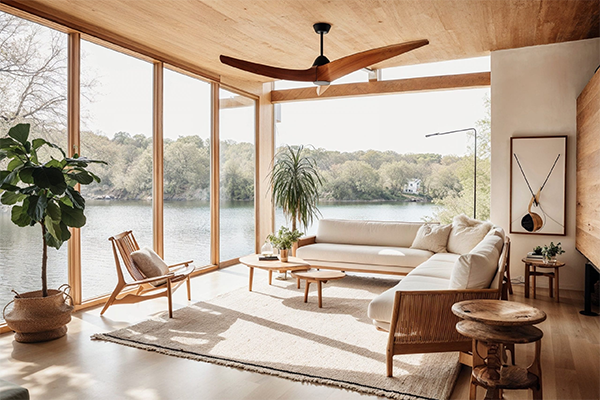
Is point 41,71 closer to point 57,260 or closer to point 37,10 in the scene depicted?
point 37,10

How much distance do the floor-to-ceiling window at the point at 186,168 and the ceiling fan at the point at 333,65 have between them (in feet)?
7.18

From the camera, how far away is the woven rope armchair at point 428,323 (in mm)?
3090

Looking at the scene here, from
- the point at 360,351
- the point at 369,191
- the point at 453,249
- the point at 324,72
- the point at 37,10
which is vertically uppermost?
the point at 37,10

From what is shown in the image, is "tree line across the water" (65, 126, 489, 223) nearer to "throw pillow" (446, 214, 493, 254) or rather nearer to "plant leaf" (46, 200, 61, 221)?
"plant leaf" (46, 200, 61, 221)

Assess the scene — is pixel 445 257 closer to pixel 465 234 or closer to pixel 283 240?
pixel 465 234

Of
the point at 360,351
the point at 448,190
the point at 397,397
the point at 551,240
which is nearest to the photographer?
the point at 397,397

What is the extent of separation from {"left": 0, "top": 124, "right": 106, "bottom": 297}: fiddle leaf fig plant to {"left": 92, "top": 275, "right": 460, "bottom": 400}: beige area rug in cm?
103

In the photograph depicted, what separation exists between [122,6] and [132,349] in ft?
10.1

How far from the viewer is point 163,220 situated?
6.05 meters

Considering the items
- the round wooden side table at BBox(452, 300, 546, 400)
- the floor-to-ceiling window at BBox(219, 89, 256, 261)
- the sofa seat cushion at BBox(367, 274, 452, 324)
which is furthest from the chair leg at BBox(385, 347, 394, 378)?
the floor-to-ceiling window at BBox(219, 89, 256, 261)

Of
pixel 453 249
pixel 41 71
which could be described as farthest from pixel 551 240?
pixel 41 71

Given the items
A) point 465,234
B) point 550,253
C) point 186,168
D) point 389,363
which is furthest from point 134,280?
point 550,253

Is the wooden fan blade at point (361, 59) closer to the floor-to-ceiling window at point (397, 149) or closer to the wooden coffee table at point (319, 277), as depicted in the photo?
the wooden coffee table at point (319, 277)

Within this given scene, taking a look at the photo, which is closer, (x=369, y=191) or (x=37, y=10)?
(x=37, y=10)
